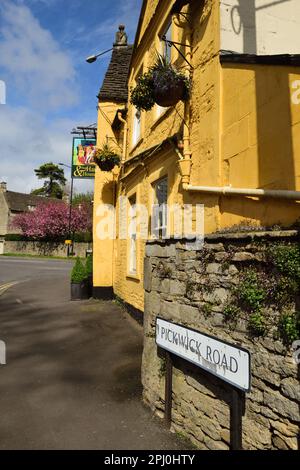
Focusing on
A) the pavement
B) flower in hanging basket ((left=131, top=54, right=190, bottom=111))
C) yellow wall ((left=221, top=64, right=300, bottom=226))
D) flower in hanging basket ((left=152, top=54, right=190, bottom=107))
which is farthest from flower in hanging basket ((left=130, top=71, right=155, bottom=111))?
the pavement

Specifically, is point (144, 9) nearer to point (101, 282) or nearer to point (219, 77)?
point (219, 77)

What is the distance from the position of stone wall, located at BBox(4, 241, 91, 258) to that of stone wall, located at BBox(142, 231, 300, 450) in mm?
36497

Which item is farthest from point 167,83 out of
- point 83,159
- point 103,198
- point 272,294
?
point 83,159

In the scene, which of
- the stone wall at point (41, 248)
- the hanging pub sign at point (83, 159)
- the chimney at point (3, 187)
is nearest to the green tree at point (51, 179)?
the chimney at point (3, 187)

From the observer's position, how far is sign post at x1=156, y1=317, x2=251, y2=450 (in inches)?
125

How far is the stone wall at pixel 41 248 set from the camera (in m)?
42.3

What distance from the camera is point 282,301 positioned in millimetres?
2900

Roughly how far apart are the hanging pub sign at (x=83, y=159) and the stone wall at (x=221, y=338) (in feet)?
36.4

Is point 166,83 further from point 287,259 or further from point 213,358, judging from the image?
point 213,358

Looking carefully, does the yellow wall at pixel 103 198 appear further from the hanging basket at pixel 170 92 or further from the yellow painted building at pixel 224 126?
the hanging basket at pixel 170 92

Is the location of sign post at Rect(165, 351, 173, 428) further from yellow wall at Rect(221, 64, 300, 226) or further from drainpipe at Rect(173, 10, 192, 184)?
drainpipe at Rect(173, 10, 192, 184)

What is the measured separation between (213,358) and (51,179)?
69993mm

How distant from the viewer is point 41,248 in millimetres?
Answer: 44312

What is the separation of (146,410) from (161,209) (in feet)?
14.8
